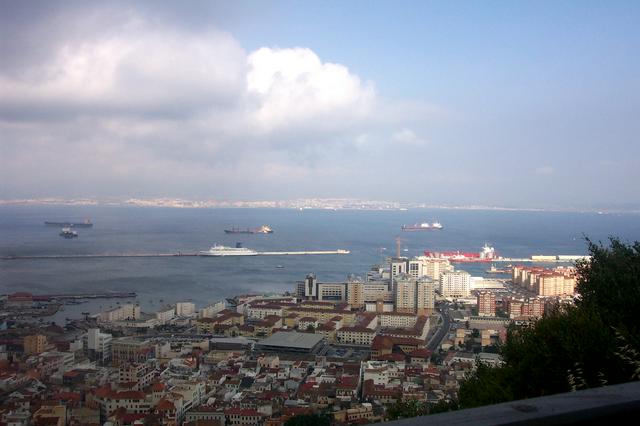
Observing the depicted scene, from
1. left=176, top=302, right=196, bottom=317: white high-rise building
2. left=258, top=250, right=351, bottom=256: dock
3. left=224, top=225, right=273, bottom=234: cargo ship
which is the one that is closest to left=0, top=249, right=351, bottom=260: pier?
left=258, top=250, right=351, bottom=256: dock

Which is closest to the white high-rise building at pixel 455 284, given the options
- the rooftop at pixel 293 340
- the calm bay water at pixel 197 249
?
the calm bay water at pixel 197 249

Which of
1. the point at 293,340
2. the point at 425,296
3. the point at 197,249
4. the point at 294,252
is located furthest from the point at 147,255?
the point at 293,340

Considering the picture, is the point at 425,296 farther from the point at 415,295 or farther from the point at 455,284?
the point at 455,284

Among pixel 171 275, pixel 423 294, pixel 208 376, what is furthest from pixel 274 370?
pixel 171 275

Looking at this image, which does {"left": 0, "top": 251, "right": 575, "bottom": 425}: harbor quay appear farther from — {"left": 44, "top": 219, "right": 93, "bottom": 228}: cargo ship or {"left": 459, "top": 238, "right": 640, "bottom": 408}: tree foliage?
{"left": 44, "top": 219, "right": 93, "bottom": 228}: cargo ship

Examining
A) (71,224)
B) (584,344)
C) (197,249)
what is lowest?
(197,249)

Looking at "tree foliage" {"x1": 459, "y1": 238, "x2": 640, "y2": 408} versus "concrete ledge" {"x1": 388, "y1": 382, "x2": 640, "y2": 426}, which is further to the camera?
"tree foliage" {"x1": 459, "y1": 238, "x2": 640, "y2": 408}

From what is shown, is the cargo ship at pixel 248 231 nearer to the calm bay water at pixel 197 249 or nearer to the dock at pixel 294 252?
the calm bay water at pixel 197 249

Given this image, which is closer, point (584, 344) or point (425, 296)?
point (584, 344)
